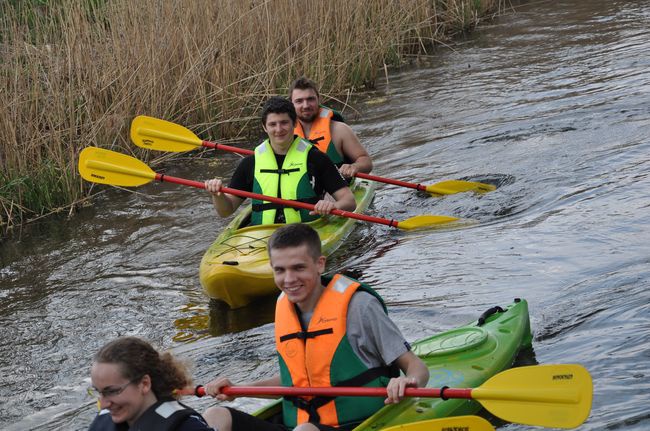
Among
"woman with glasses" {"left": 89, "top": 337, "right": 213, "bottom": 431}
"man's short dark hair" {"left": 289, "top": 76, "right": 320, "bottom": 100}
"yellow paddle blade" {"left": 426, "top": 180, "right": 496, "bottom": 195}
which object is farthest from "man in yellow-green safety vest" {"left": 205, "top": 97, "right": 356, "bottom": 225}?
"woman with glasses" {"left": 89, "top": 337, "right": 213, "bottom": 431}

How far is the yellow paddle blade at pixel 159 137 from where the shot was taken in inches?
301

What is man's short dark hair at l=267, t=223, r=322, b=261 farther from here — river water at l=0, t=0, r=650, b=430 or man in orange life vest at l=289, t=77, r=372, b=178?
man in orange life vest at l=289, t=77, r=372, b=178

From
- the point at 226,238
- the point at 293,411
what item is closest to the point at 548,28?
A: the point at 226,238

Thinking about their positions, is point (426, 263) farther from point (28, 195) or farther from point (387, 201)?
point (28, 195)

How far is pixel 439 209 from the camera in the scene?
7.31 meters

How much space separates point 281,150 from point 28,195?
8.71ft

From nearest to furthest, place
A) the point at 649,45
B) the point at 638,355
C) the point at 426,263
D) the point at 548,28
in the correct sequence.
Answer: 1. the point at 638,355
2. the point at 426,263
3. the point at 649,45
4. the point at 548,28

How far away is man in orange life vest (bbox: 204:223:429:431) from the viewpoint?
11.3 ft

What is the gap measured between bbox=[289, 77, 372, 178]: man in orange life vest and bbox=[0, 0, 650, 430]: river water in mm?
487

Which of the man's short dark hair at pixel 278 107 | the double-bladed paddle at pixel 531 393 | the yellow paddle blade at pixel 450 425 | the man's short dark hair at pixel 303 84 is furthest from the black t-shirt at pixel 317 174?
the yellow paddle blade at pixel 450 425

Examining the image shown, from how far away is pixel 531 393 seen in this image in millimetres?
3414

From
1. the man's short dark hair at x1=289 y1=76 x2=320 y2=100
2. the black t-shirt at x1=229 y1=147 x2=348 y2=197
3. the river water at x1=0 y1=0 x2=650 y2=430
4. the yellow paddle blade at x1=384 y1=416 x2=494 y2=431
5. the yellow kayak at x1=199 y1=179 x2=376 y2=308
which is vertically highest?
the man's short dark hair at x1=289 y1=76 x2=320 y2=100

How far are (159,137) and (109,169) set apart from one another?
0.87m

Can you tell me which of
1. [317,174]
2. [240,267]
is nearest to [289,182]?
[317,174]
